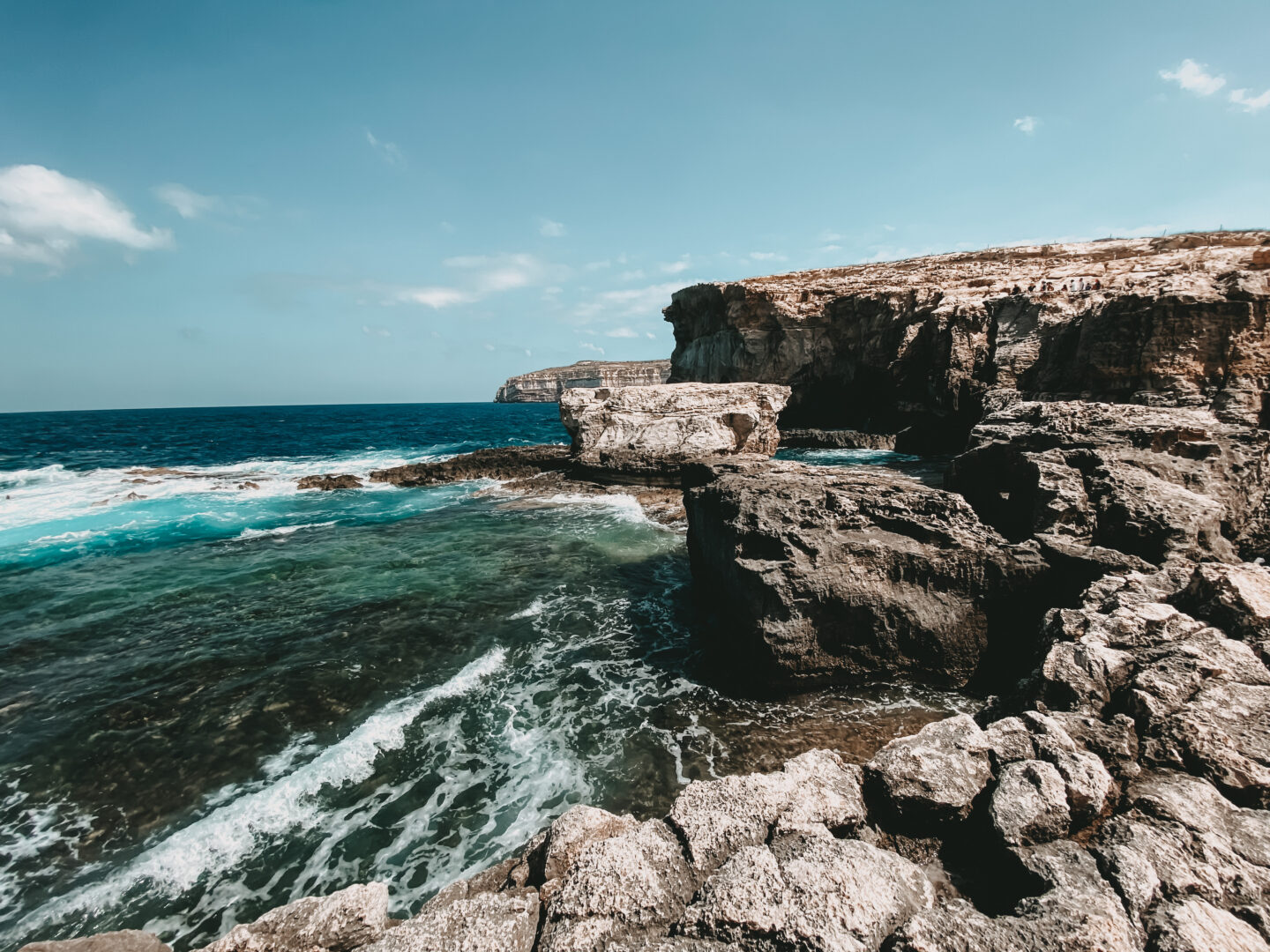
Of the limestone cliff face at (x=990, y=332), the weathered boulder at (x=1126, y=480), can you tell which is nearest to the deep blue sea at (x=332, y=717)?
the weathered boulder at (x=1126, y=480)

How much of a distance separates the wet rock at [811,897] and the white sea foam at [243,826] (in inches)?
205

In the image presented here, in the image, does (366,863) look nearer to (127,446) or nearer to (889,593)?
(889,593)

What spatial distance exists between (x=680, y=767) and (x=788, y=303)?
129ft

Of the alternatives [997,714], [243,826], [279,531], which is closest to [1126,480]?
[997,714]

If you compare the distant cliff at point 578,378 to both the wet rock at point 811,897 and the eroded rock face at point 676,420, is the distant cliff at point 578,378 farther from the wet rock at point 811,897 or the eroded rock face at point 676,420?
the wet rock at point 811,897

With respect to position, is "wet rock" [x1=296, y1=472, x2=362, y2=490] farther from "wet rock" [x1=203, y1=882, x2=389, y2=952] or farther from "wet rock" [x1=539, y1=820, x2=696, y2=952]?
"wet rock" [x1=539, y1=820, x2=696, y2=952]

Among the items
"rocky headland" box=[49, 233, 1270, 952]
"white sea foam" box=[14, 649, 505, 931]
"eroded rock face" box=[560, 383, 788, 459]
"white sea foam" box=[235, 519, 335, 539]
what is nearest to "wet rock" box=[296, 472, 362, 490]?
"white sea foam" box=[235, 519, 335, 539]

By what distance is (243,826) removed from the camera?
5867 mm

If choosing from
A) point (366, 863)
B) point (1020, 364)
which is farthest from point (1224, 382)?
point (366, 863)

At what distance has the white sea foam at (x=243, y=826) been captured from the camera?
16.9ft

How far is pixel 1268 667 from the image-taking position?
446 cm

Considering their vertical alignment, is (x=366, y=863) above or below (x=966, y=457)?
below

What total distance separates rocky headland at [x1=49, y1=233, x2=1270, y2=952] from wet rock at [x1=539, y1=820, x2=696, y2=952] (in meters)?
0.01

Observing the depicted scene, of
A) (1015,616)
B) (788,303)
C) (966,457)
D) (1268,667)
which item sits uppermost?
(788,303)
